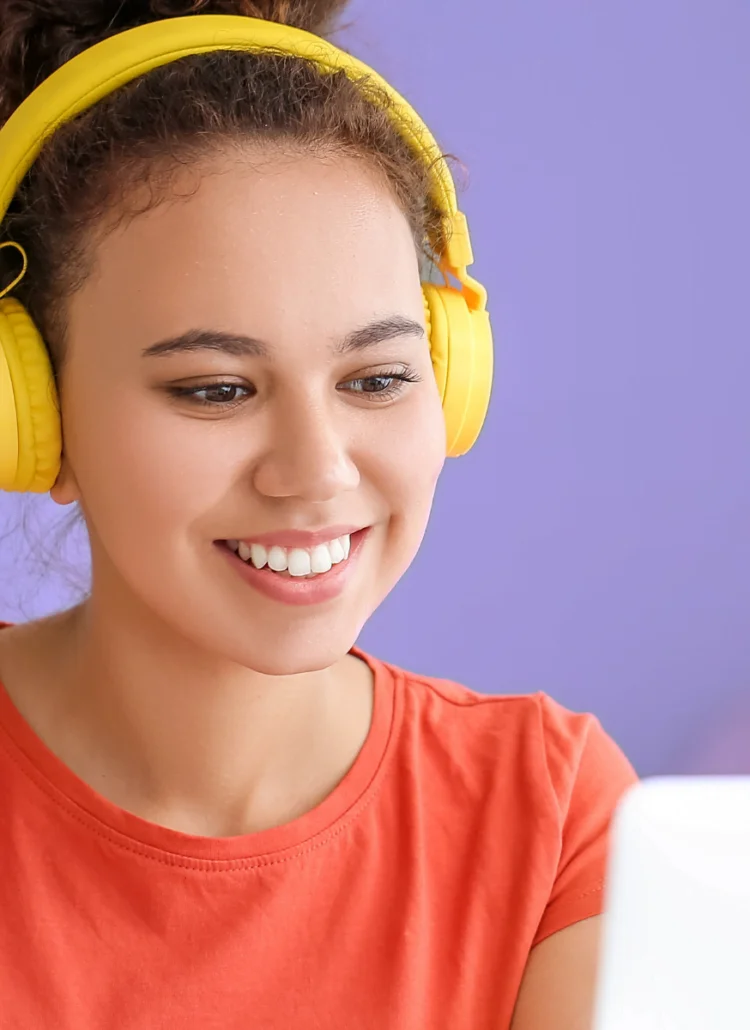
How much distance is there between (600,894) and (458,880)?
4.8 inches

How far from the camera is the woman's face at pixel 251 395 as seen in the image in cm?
88

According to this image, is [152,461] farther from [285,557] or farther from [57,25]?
[57,25]

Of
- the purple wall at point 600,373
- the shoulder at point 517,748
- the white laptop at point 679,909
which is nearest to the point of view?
the white laptop at point 679,909

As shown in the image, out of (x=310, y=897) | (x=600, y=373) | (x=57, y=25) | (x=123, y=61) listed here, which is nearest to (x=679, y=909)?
(x=310, y=897)

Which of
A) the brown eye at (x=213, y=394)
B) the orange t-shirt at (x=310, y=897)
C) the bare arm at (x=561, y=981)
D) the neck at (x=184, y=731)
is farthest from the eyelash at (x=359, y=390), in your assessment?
the bare arm at (x=561, y=981)

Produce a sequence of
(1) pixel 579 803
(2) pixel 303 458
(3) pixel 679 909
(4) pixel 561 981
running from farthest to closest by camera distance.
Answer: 1. (1) pixel 579 803
2. (4) pixel 561 981
3. (2) pixel 303 458
4. (3) pixel 679 909

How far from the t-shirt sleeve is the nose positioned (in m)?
0.37

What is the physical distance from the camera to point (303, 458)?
872mm

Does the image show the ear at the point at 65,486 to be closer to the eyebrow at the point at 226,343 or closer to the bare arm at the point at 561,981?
the eyebrow at the point at 226,343

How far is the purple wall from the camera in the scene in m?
1.56

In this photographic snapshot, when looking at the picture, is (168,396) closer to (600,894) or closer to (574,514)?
(600,894)

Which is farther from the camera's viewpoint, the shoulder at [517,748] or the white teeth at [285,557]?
the shoulder at [517,748]

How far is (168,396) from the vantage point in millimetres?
896

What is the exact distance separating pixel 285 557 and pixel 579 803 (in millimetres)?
374
